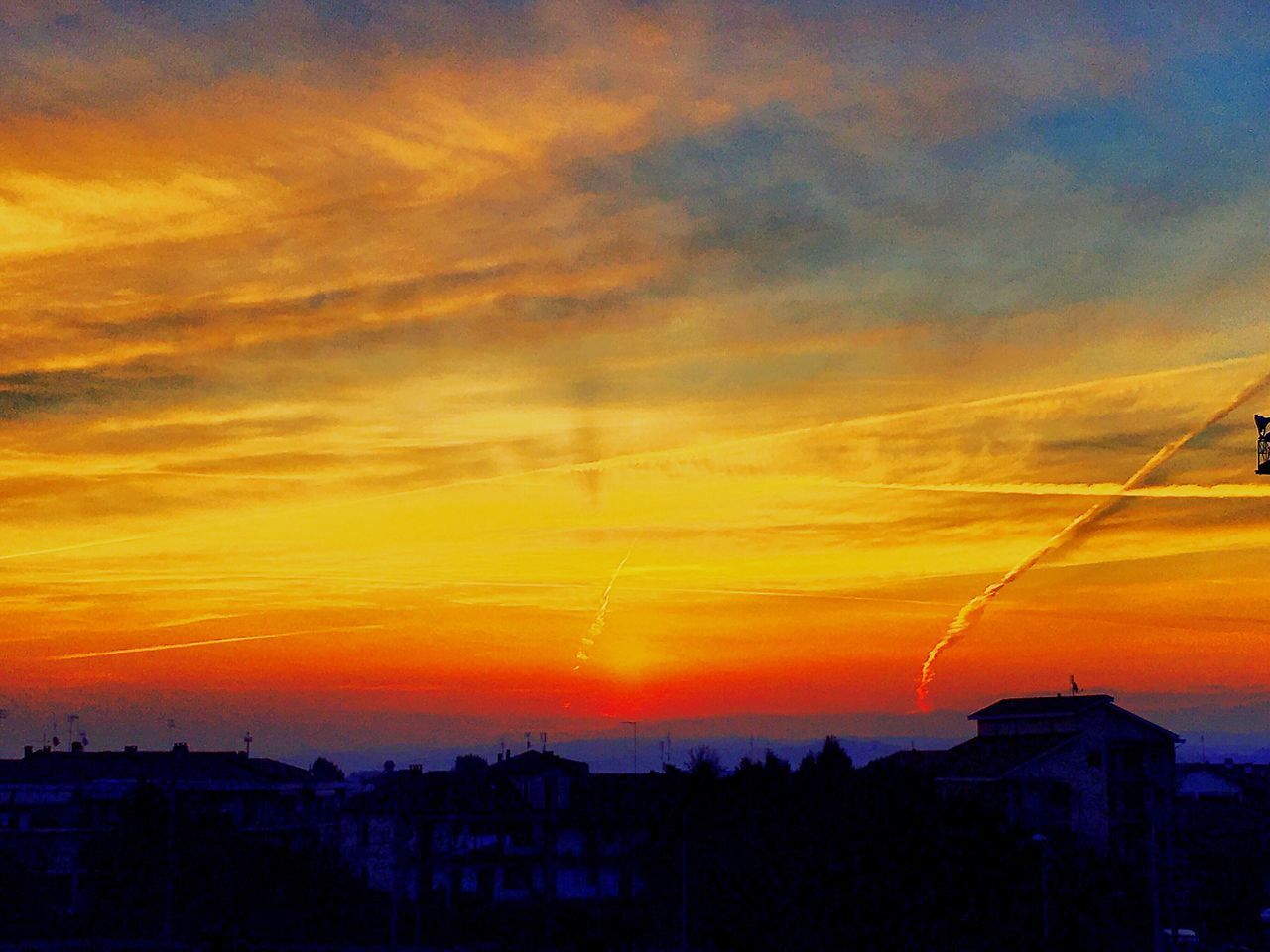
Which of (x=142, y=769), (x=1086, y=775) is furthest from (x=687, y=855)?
(x=142, y=769)

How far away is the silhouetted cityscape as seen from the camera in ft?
115

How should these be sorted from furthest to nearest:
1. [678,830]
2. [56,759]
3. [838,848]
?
1. [56,759]
2. [678,830]
3. [838,848]

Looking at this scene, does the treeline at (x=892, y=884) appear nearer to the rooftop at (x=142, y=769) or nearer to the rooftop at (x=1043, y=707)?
the rooftop at (x=1043, y=707)

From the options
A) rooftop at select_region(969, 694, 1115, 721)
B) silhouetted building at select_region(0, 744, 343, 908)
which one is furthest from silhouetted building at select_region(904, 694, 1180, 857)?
silhouetted building at select_region(0, 744, 343, 908)

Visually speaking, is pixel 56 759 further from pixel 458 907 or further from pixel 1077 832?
pixel 1077 832

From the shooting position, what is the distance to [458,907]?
4631 cm

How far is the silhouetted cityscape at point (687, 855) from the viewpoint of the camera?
115ft

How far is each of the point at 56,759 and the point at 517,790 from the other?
32832 millimetres

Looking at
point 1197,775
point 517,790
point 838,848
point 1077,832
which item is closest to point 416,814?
point 517,790

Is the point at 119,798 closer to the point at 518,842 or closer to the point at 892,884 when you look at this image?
the point at 518,842

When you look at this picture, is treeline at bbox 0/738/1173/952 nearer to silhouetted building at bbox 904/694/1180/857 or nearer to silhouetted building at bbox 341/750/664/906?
silhouetted building at bbox 341/750/664/906

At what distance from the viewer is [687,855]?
37750mm

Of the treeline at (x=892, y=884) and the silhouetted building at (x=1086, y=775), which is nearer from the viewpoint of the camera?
the treeline at (x=892, y=884)

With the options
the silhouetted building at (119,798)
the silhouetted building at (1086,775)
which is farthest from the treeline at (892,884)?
the silhouetted building at (119,798)
